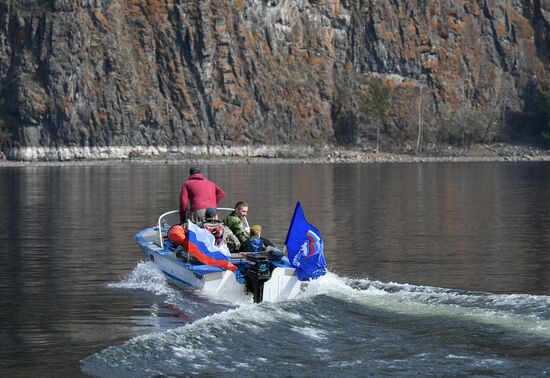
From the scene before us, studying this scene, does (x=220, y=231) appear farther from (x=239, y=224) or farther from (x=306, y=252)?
(x=306, y=252)

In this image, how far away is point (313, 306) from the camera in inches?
873

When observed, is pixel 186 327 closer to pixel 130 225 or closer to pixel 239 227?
pixel 239 227

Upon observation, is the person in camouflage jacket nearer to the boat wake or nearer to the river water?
the river water

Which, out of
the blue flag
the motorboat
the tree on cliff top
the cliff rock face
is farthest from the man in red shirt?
the tree on cliff top

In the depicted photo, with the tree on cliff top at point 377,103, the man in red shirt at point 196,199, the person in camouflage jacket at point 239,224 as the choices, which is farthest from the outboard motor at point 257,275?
the tree on cliff top at point 377,103

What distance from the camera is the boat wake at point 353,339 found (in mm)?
17391

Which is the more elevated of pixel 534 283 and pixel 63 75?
pixel 63 75

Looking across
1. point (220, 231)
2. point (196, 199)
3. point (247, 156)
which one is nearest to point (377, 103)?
point (247, 156)

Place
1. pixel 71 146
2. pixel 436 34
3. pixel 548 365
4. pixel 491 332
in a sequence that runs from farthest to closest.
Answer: pixel 436 34 → pixel 71 146 → pixel 491 332 → pixel 548 365

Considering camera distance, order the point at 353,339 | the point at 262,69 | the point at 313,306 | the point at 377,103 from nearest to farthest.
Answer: the point at 353,339, the point at 313,306, the point at 262,69, the point at 377,103

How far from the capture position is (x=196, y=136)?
14525cm

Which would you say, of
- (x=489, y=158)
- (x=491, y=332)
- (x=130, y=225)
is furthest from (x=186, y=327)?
(x=489, y=158)

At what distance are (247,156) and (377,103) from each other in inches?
942

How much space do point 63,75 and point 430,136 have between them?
5962cm
